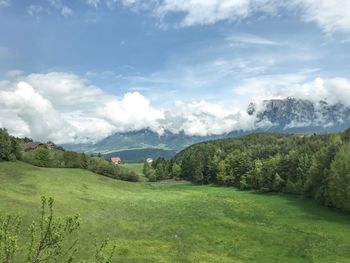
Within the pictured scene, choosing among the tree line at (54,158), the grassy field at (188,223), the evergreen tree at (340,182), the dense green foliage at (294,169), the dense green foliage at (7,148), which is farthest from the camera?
the tree line at (54,158)

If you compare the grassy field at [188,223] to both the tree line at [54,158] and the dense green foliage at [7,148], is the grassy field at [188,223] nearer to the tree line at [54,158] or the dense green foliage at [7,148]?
the dense green foliage at [7,148]

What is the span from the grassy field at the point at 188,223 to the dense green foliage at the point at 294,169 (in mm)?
5873

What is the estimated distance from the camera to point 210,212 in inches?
3553

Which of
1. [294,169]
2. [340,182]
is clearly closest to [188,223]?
[340,182]

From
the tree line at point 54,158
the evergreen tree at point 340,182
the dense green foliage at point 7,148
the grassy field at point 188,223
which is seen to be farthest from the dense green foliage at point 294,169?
the dense green foliage at point 7,148

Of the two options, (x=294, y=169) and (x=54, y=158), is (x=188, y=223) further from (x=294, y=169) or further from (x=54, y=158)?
(x=54, y=158)

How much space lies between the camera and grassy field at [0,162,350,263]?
55.5 m

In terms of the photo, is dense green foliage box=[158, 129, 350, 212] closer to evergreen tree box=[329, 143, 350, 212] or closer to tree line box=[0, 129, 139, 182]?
evergreen tree box=[329, 143, 350, 212]

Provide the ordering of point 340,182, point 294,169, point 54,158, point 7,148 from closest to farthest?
1. point 340,182
2. point 7,148
3. point 294,169
4. point 54,158

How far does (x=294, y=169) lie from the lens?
139500mm

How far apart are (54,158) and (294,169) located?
8420cm

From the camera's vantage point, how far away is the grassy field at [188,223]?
55.5m

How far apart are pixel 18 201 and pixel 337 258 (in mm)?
51205

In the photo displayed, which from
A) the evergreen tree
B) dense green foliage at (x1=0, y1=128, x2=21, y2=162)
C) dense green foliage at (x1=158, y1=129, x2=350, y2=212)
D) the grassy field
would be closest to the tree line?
dense green foliage at (x1=0, y1=128, x2=21, y2=162)
